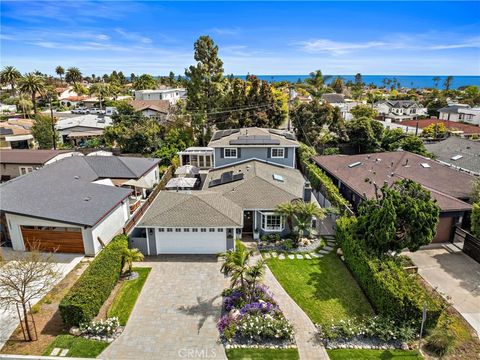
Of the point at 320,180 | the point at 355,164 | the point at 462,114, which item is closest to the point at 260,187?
the point at 320,180

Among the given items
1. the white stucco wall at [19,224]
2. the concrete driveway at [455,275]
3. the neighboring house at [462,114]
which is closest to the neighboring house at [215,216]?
the white stucco wall at [19,224]

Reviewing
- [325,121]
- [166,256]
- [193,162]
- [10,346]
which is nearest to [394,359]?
[166,256]

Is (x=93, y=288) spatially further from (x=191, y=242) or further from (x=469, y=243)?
(x=469, y=243)

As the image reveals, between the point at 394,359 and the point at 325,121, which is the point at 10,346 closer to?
the point at 394,359

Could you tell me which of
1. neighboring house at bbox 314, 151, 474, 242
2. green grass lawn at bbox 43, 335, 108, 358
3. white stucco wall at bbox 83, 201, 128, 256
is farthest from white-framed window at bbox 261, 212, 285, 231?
green grass lawn at bbox 43, 335, 108, 358

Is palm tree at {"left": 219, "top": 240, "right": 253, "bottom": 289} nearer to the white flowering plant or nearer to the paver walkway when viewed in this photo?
the paver walkway

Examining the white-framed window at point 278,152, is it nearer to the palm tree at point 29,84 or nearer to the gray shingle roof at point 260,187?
the gray shingle roof at point 260,187
